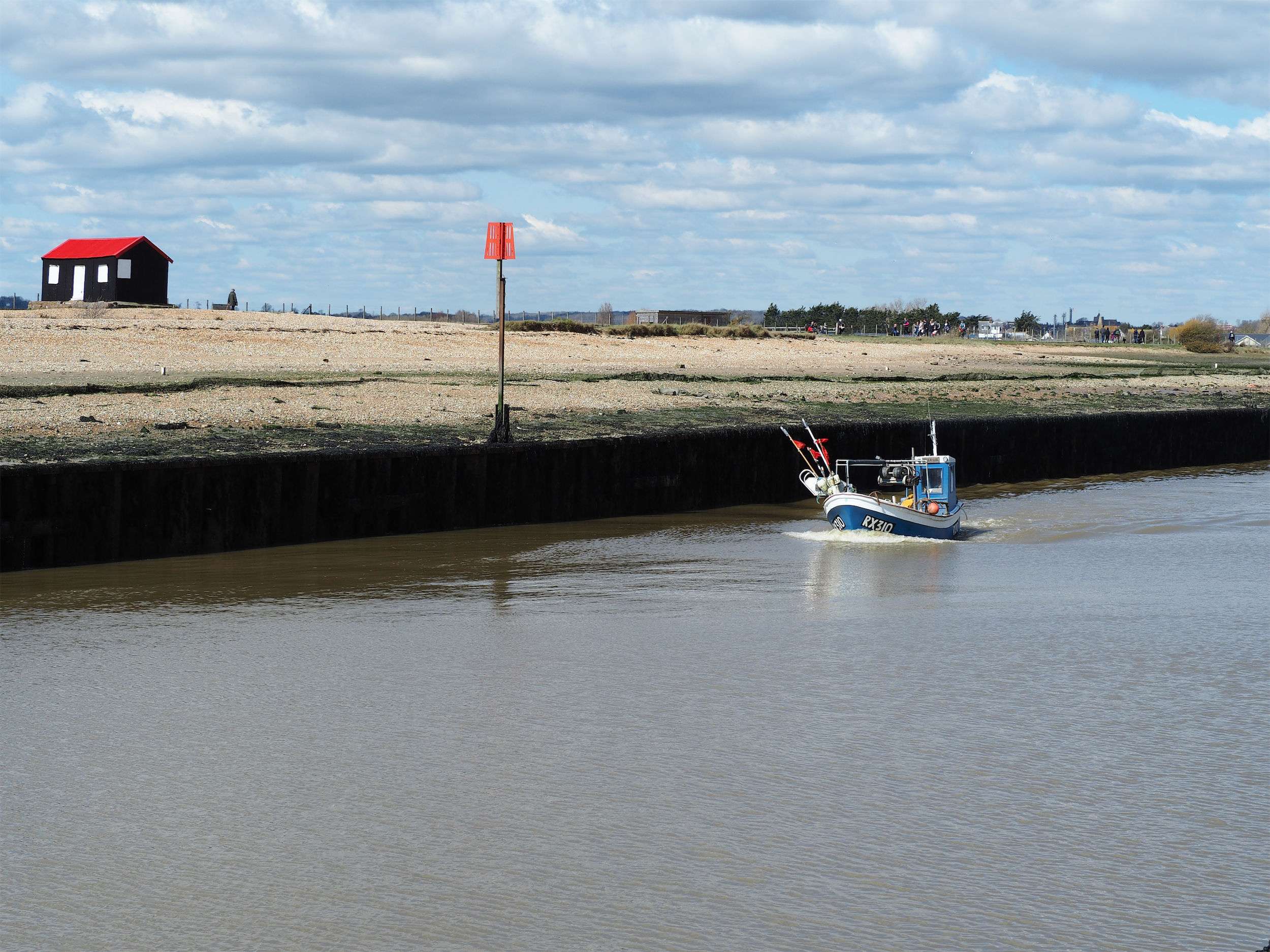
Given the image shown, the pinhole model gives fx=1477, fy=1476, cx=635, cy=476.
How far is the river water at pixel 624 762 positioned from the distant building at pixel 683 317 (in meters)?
96.6

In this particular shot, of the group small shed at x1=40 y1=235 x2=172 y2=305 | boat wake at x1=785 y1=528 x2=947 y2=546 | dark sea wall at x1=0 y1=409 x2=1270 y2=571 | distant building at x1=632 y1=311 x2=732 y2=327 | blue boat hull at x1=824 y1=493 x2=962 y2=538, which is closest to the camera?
dark sea wall at x1=0 y1=409 x2=1270 y2=571

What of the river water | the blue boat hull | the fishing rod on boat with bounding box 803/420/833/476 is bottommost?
the river water

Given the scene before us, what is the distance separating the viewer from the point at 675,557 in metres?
22.8

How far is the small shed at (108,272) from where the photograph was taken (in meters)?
76.4

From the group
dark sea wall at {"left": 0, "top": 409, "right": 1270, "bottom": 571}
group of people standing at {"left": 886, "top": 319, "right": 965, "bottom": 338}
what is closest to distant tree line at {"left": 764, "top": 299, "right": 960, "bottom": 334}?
group of people standing at {"left": 886, "top": 319, "right": 965, "bottom": 338}

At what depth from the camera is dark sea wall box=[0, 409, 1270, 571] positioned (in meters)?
19.9

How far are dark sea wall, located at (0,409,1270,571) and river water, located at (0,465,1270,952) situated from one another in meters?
0.90

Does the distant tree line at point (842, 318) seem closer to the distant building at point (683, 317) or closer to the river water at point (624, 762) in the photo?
the distant building at point (683, 317)

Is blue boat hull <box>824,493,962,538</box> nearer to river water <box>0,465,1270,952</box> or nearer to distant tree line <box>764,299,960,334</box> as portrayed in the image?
river water <box>0,465,1270,952</box>

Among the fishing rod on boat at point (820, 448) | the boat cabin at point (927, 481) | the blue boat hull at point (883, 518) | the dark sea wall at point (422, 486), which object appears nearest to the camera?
the dark sea wall at point (422, 486)

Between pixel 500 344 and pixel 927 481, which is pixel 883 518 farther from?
pixel 500 344

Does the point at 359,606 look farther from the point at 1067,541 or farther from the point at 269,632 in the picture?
the point at 1067,541

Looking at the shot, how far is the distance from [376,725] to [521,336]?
58654 mm

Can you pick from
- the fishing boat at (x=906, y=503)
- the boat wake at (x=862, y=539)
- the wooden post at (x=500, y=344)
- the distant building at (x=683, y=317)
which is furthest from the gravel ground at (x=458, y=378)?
the distant building at (x=683, y=317)
